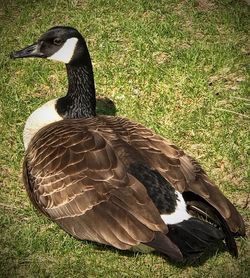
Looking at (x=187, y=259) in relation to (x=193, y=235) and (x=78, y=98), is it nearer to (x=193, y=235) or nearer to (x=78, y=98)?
(x=193, y=235)

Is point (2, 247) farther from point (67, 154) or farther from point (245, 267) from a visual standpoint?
point (245, 267)

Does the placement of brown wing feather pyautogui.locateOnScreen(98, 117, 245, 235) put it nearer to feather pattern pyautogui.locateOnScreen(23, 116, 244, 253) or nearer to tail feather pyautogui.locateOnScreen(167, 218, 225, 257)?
feather pattern pyautogui.locateOnScreen(23, 116, 244, 253)

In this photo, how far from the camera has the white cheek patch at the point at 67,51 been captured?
551 cm

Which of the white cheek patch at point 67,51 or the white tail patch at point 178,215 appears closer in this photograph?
the white tail patch at point 178,215

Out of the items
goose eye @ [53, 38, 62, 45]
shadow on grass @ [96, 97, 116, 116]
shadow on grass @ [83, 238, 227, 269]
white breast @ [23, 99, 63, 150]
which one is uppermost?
goose eye @ [53, 38, 62, 45]

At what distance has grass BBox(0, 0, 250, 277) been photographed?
15.9 feet

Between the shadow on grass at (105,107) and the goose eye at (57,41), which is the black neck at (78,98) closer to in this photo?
the goose eye at (57,41)

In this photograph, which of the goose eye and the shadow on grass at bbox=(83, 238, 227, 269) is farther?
the goose eye

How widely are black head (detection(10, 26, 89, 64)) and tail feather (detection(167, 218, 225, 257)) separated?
2086 millimetres

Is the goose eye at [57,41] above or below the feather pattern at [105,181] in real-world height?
above

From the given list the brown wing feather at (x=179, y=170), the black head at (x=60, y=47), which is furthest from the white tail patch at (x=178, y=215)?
the black head at (x=60, y=47)

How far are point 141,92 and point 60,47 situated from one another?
147 cm

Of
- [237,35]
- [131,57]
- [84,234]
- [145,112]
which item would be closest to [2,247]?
[84,234]

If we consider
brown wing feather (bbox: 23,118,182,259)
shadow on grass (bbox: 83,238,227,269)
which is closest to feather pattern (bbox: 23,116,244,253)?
brown wing feather (bbox: 23,118,182,259)
